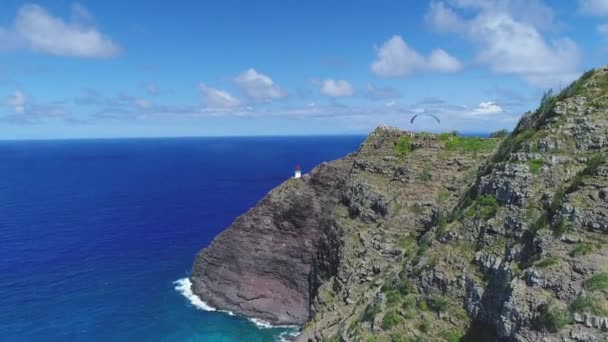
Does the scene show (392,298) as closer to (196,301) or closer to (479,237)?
(479,237)

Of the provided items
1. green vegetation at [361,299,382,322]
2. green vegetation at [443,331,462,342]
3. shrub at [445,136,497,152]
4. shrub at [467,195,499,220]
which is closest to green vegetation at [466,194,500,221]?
shrub at [467,195,499,220]

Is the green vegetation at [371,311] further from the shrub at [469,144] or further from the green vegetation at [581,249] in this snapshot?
the shrub at [469,144]

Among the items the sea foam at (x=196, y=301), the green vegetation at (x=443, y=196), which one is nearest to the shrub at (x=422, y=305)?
the green vegetation at (x=443, y=196)

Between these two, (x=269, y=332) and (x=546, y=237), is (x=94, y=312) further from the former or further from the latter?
(x=546, y=237)

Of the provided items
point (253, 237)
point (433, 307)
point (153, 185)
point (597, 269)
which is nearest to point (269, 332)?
point (253, 237)

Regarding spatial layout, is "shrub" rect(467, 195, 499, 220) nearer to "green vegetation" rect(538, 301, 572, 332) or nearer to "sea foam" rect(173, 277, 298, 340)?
"green vegetation" rect(538, 301, 572, 332)
